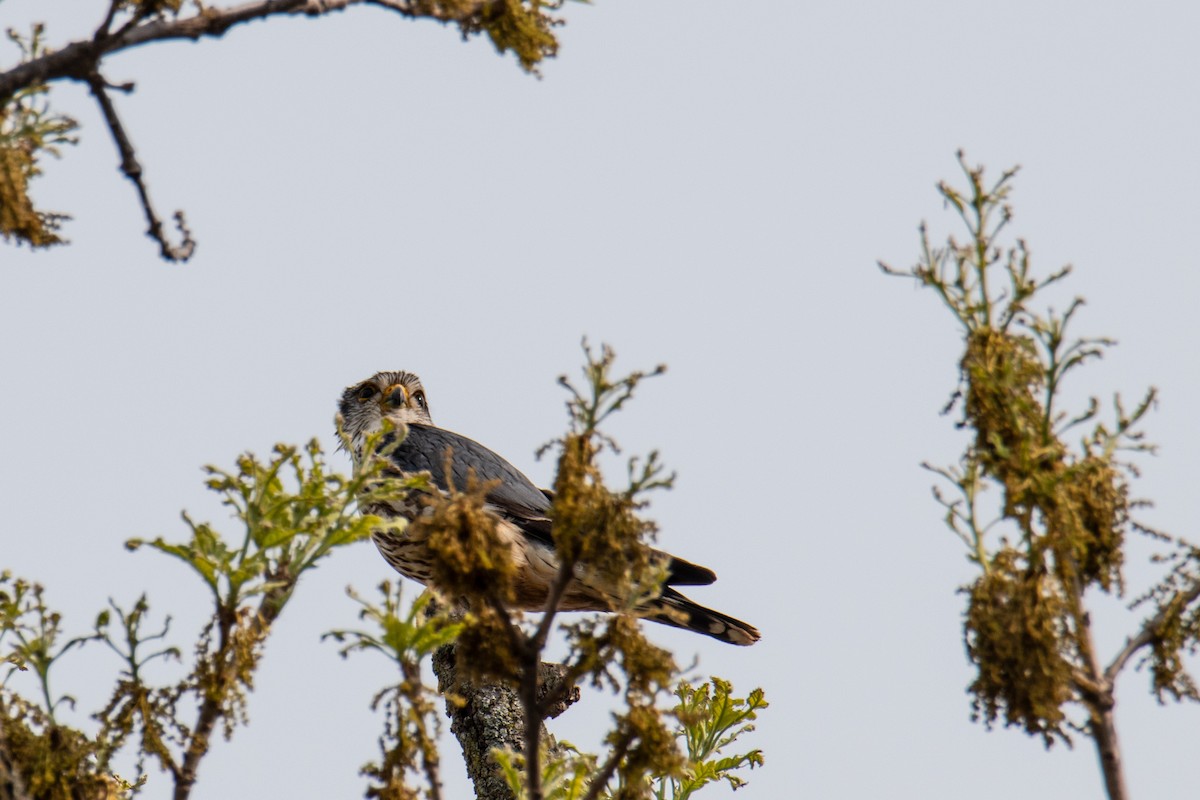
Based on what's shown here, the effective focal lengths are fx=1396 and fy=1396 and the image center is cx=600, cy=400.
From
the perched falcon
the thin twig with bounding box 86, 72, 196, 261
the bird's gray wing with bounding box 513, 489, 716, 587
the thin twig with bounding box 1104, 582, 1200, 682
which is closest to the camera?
A: the thin twig with bounding box 1104, 582, 1200, 682

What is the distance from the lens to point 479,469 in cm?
680

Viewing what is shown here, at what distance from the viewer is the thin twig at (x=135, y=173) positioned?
2357 millimetres

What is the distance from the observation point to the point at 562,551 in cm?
232

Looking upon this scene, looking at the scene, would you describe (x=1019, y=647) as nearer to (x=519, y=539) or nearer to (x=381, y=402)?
(x=519, y=539)

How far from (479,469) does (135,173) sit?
174 inches

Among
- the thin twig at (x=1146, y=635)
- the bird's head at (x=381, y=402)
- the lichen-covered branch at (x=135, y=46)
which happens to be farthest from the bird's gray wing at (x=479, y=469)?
the thin twig at (x=1146, y=635)

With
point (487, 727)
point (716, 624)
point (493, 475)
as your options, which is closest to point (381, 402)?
point (493, 475)

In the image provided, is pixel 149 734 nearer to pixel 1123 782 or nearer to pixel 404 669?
pixel 404 669

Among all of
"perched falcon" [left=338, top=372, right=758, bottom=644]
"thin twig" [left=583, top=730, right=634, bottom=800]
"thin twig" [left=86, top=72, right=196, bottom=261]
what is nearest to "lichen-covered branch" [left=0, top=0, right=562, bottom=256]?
"thin twig" [left=86, top=72, right=196, bottom=261]

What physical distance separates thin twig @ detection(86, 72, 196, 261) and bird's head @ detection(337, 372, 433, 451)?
18.4ft

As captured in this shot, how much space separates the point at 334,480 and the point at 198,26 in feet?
3.12

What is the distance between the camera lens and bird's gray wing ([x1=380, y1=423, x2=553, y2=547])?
6328mm

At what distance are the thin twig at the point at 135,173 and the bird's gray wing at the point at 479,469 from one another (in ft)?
11.4

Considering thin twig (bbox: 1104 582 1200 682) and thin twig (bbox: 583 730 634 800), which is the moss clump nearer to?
thin twig (bbox: 1104 582 1200 682)
